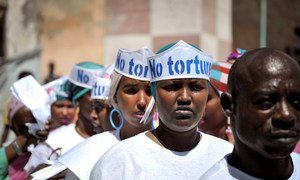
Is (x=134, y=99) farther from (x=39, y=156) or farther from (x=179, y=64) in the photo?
(x=39, y=156)

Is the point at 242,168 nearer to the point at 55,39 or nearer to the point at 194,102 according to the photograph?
the point at 194,102

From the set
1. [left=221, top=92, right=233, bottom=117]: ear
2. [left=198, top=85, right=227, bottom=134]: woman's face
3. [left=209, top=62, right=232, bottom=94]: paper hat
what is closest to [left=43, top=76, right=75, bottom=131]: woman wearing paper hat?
[left=209, top=62, right=232, bottom=94]: paper hat

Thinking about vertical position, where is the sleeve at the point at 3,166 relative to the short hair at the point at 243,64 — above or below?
below

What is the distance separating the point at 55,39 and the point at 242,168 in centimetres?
1039

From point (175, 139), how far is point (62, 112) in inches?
117

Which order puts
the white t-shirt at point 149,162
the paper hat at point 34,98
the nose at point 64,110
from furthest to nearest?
the nose at point 64,110, the paper hat at point 34,98, the white t-shirt at point 149,162

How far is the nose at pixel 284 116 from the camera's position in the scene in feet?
6.98

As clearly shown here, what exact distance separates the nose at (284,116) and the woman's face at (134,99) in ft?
5.29

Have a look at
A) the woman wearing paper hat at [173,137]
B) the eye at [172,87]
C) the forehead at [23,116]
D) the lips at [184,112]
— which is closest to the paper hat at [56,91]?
the forehead at [23,116]

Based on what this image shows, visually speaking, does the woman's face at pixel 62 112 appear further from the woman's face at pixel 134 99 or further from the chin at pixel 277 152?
the chin at pixel 277 152

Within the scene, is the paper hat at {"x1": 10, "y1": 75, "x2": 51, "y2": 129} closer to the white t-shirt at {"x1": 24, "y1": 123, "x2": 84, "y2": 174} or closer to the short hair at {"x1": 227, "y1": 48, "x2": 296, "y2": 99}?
the white t-shirt at {"x1": 24, "y1": 123, "x2": 84, "y2": 174}

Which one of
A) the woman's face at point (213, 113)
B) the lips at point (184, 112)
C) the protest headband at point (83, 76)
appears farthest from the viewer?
the protest headband at point (83, 76)

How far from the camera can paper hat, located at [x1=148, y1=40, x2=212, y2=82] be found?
321 centimetres

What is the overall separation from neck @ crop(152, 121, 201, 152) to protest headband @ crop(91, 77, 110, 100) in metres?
1.58
